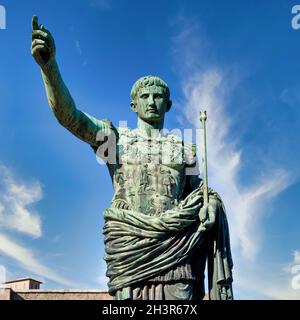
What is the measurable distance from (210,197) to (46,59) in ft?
8.86

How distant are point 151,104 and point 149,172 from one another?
0.98m

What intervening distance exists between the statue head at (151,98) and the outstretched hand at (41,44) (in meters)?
1.50

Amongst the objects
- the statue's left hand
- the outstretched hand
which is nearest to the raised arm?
the outstretched hand

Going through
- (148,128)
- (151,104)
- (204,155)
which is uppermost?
(151,104)

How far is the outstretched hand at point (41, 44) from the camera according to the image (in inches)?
278

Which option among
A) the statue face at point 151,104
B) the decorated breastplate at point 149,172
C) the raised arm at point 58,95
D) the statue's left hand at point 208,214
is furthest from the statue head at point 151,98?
the statue's left hand at point 208,214

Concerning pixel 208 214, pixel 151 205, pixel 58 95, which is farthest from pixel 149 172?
pixel 58 95

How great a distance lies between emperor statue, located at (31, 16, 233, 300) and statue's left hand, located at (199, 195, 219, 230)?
0.04 ft

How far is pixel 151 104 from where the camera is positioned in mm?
8125

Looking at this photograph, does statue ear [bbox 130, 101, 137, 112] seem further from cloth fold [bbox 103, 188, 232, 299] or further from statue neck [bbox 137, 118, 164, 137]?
cloth fold [bbox 103, 188, 232, 299]

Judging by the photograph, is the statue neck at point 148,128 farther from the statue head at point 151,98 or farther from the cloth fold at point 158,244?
the cloth fold at point 158,244

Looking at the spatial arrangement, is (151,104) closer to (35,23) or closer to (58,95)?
(58,95)
